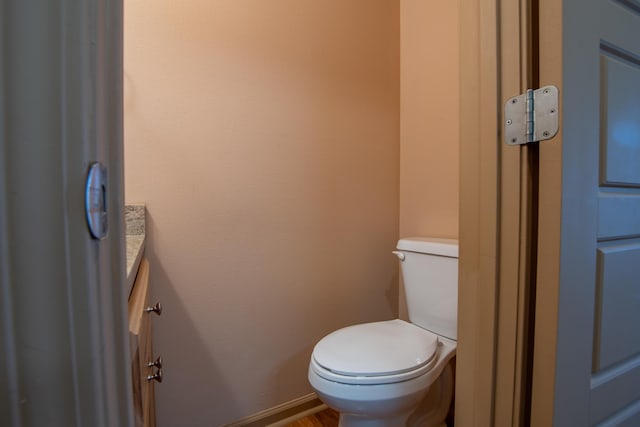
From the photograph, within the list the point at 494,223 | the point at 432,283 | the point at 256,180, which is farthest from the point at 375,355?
the point at 256,180

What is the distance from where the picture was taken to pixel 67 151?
20cm

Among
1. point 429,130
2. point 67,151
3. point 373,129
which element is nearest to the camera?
point 67,151

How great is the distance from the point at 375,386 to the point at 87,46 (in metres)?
0.92

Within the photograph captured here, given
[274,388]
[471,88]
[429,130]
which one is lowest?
[274,388]

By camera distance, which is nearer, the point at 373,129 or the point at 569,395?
the point at 569,395

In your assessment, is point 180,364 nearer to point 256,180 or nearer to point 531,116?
point 256,180

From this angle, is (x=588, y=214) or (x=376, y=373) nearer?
(x=588, y=214)

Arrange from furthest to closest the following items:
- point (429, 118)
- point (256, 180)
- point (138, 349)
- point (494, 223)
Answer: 1. point (429, 118)
2. point (256, 180)
3. point (494, 223)
4. point (138, 349)

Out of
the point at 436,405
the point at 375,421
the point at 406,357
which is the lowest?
the point at 436,405

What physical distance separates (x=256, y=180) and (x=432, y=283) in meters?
0.85

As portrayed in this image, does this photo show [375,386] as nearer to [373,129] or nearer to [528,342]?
[528,342]

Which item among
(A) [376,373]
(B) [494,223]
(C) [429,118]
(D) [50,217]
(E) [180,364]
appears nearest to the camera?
(D) [50,217]

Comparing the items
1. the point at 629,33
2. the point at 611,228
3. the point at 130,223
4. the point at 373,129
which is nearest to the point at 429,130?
the point at 373,129

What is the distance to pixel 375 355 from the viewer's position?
0.89 m
